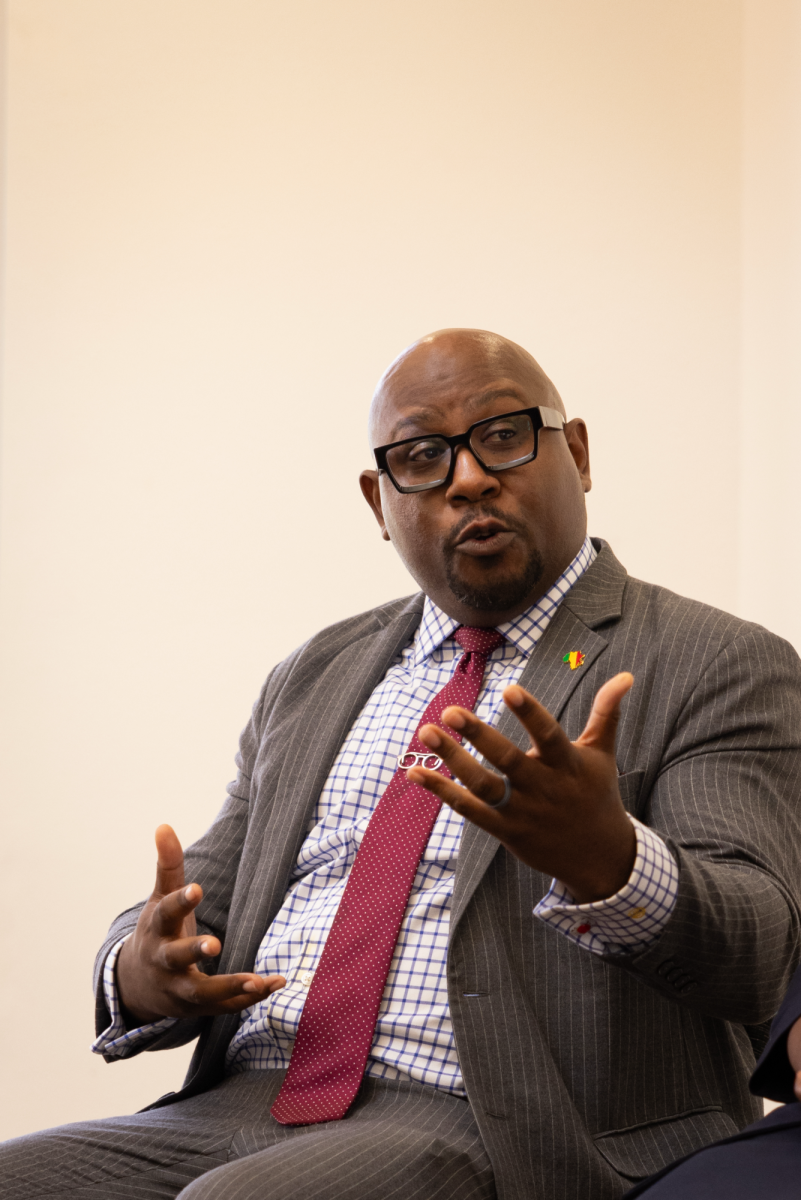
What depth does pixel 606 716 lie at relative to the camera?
114 cm

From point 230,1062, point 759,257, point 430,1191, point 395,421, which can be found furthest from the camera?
point 759,257

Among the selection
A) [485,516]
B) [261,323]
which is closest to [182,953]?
[485,516]

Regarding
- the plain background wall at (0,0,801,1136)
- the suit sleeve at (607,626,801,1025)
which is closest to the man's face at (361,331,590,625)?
the suit sleeve at (607,626,801,1025)

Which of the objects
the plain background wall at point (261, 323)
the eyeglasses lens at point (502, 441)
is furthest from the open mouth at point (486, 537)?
the plain background wall at point (261, 323)

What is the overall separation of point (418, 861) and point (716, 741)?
1.52 ft

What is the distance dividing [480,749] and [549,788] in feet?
0.29

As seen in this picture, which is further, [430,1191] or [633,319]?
[633,319]

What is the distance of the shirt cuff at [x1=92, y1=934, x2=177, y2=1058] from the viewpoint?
5.65 ft

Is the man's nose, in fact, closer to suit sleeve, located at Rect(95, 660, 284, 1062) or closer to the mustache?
the mustache

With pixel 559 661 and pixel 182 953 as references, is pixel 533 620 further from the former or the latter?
pixel 182 953

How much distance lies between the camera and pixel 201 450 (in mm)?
3236

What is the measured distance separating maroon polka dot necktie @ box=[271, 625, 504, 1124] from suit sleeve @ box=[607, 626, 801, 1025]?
1.17 feet

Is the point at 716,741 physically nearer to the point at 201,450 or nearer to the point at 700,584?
the point at 700,584

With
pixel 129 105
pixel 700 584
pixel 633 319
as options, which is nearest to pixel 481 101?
pixel 633 319
